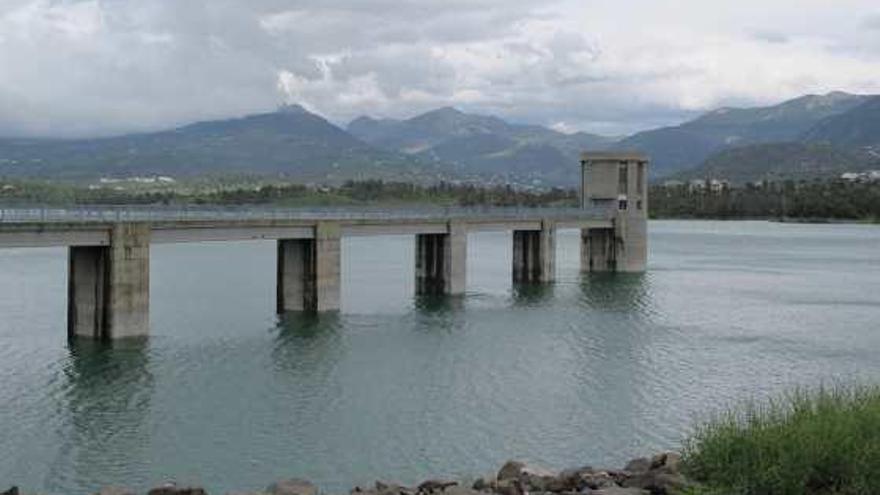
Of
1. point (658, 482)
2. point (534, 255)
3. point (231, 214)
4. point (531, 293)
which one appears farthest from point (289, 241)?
point (658, 482)

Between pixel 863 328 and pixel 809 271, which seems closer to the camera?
pixel 863 328

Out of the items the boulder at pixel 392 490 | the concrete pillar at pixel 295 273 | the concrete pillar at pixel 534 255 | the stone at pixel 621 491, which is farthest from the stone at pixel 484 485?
the concrete pillar at pixel 534 255

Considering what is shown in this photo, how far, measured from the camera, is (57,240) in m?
55.4

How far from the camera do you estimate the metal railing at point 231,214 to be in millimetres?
56656

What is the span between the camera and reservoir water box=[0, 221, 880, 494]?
3541cm

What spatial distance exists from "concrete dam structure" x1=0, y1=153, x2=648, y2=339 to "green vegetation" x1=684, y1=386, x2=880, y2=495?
40.5m

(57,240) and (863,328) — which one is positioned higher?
(57,240)

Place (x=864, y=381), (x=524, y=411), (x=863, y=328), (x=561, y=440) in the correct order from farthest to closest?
(x=863, y=328), (x=864, y=381), (x=524, y=411), (x=561, y=440)

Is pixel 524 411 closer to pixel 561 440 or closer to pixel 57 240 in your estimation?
pixel 561 440

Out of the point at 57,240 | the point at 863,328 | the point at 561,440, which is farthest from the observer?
the point at 863,328

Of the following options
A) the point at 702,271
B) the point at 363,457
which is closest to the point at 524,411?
the point at 363,457

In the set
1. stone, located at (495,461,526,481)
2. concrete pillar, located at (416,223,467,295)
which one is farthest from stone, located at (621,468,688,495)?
concrete pillar, located at (416,223,467,295)

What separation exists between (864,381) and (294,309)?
125 feet

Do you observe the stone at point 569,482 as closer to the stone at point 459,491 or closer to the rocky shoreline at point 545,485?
the rocky shoreline at point 545,485
